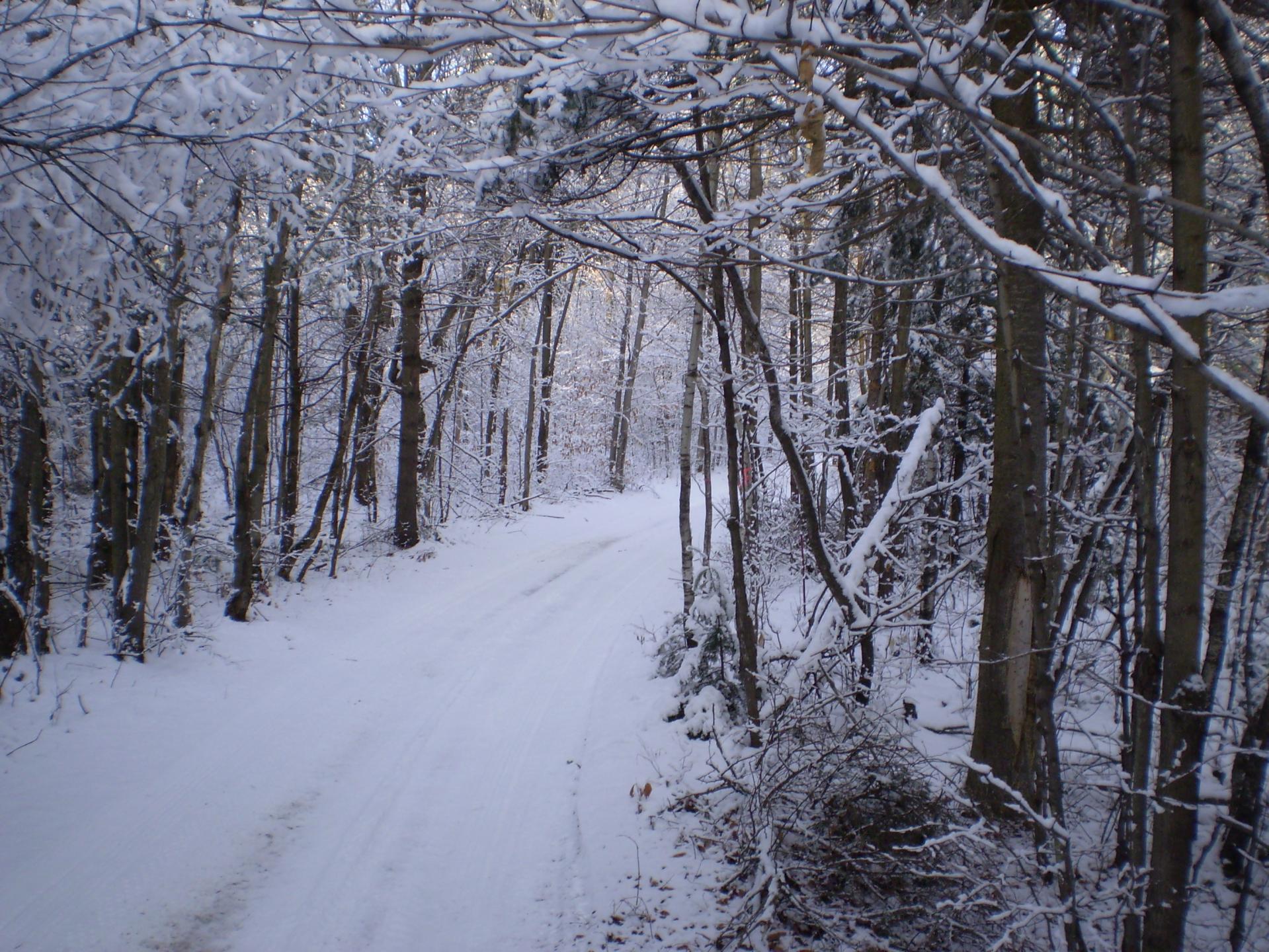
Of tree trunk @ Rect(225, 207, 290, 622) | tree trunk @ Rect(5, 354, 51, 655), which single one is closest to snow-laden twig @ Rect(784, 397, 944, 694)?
tree trunk @ Rect(5, 354, 51, 655)

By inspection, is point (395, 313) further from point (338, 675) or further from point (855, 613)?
point (855, 613)

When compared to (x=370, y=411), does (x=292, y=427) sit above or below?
below

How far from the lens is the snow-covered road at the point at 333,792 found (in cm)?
359

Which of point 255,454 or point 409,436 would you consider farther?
point 409,436

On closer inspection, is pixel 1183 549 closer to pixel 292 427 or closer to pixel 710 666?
pixel 710 666

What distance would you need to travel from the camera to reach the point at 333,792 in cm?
480

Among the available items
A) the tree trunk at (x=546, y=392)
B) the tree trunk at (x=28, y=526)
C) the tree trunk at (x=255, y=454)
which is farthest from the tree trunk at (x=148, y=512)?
the tree trunk at (x=546, y=392)

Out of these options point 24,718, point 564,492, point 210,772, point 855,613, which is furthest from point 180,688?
point 564,492

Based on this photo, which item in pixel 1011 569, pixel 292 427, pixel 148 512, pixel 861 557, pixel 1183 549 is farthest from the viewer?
pixel 292 427

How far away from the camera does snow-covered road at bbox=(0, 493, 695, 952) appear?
3.59 metres

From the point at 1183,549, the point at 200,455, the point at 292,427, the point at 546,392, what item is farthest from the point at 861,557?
the point at 546,392

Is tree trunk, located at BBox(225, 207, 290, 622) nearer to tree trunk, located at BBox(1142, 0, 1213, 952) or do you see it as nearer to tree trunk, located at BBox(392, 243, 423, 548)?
tree trunk, located at BBox(392, 243, 423, 548)

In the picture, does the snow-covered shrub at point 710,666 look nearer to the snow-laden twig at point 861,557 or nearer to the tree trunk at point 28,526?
the snow-laden twig at point 861,557

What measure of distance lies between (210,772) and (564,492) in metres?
17.5
